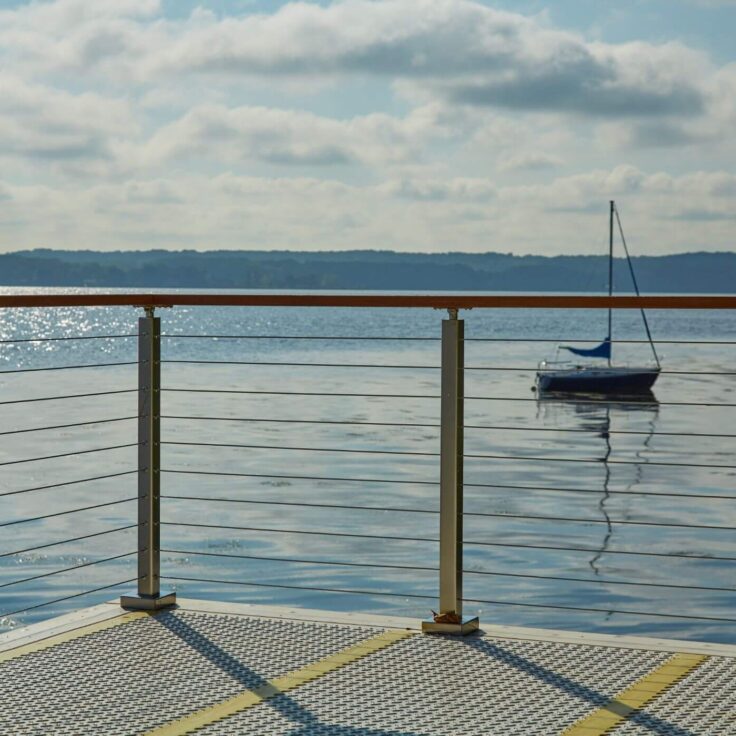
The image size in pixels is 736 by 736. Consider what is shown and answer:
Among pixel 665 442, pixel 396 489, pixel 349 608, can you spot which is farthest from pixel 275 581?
pixel 665 442

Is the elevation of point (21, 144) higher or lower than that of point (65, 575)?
higher

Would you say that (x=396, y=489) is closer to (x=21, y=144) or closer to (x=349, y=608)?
(x=349, y=608)

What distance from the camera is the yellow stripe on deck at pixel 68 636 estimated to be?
127 inches

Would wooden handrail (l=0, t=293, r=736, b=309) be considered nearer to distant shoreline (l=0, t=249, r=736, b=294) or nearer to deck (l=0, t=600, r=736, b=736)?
deck (l=0, t=600, r=736, b=736)

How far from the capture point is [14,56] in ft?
188

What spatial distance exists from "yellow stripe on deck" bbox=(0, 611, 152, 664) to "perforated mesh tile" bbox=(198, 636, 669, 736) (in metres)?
0.74

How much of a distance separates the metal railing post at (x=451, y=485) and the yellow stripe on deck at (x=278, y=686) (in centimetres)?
12

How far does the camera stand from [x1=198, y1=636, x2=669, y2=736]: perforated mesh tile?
2670mm

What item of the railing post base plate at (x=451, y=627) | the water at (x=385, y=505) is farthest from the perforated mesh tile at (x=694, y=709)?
the railing post base plate at (x=451, y=627)

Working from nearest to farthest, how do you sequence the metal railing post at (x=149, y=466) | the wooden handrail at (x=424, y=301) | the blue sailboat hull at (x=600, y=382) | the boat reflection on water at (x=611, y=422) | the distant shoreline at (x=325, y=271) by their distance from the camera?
the wooden handrail at (x=424, y=301), the metal railing post at (x=149, y=466), the boat reflection on water at (x=611, y=422), the blue sailboat hull at (x=600, y=382), the distant shoreline at (x=325, y=271)

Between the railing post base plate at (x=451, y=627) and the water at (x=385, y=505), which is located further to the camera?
the water at (x=385, y=505)

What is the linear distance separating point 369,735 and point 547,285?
5943 cm

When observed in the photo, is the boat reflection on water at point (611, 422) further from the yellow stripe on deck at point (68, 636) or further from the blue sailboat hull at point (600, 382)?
the yellow stripe on deck at point (68, 636)

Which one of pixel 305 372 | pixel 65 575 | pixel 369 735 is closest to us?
pixel 369 735
